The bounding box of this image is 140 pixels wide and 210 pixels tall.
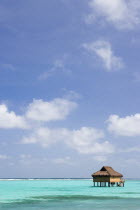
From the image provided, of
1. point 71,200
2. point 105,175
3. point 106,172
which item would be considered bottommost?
point 71,200

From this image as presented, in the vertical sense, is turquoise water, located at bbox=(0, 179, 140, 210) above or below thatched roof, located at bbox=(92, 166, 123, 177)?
below

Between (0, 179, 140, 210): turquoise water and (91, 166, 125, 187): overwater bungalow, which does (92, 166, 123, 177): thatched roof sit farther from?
(0, 179, 140, 210): turquoise water

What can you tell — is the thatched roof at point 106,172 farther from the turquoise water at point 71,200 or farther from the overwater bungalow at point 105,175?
the turquoise water at point 71,200

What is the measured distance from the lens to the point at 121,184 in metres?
60.3

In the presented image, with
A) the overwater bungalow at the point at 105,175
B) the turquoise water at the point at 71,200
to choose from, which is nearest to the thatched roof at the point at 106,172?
the overwater bungalow at the point at 105,175

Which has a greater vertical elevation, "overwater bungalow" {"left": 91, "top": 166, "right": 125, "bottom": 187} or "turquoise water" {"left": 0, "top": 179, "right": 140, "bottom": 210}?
"overwater bungalow" {"left": 91, "top": 166, "right": 125, "bottom": 187}

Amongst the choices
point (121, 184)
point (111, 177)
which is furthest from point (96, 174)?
point (121, 184)

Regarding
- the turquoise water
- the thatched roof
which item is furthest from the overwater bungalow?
the turquoise water

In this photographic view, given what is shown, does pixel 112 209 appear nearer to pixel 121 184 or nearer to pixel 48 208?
pixel 48 208

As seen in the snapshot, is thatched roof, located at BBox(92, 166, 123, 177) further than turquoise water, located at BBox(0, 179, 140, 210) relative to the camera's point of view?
Yes

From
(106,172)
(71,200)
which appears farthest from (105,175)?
(71,200)

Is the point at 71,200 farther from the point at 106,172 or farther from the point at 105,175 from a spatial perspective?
the point at 106,172

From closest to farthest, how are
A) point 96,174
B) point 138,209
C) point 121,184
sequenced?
point 138,209 < point 96,174 < point 121,184

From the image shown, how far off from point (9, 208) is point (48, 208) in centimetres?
274
